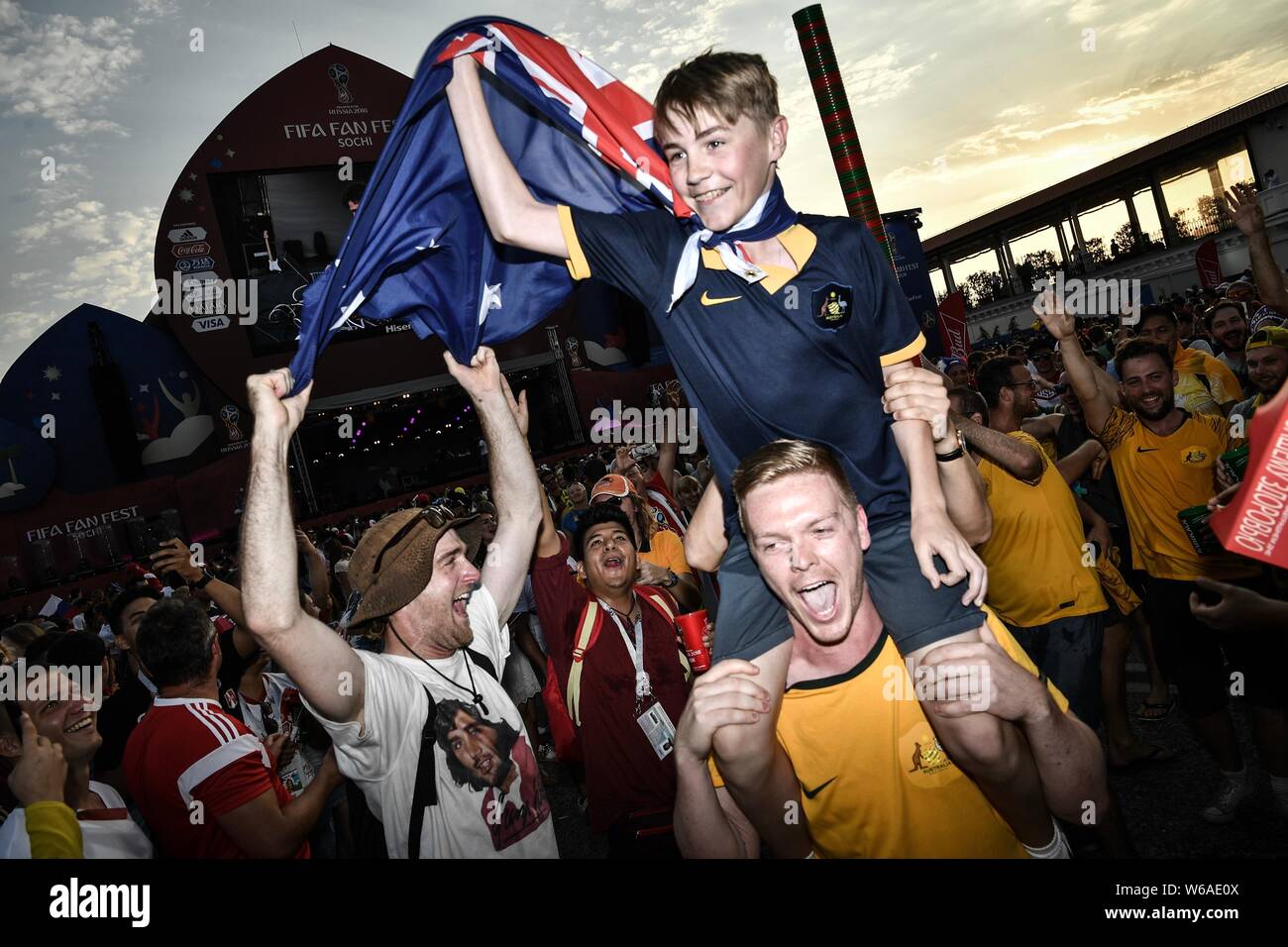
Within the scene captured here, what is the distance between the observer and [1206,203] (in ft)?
95.6

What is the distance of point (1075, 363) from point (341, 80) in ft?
86.3

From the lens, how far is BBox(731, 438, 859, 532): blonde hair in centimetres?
210

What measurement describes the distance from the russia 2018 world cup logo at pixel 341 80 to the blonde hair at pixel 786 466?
27208 millimetres

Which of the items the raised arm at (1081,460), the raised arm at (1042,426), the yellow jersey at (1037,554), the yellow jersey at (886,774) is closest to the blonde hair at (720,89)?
the yellow jersey at (886,774)

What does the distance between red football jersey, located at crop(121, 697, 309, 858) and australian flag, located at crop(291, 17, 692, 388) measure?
59.7 inches

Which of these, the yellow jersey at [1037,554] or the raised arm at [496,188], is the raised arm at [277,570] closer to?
the raised arm at [496,188]

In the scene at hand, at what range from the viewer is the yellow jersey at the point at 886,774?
232 centimetres

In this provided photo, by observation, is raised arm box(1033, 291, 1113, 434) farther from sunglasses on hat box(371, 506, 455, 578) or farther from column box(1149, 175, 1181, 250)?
column box(1149, 175, 1181, 250)

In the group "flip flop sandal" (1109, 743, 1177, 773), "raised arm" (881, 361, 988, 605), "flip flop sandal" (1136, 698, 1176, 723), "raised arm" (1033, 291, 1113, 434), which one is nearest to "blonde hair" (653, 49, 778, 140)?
"raised arm" (881, 361, 988, 605)

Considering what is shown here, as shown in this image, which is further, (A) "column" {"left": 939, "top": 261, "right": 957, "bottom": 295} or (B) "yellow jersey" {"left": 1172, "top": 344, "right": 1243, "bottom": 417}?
(A) "column" {"left": 939, "top": 261, "right": 957, "bottom": 295}

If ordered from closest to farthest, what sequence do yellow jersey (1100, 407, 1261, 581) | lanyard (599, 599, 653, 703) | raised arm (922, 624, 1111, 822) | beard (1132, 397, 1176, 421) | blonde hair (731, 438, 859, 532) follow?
raised arm (922, 624, 1111, 822)
blonde hair (731, 438, 859, 532)
lanyard (599, 599, 653, 703)
yellow jersey (1100, 407, 1261, 581)
beard (1132, 397, 1176, 421)

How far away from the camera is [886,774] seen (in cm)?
233

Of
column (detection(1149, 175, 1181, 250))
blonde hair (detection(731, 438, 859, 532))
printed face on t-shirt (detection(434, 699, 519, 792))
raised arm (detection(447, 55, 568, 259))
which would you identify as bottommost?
printed face on t-shirt (detection(434, 699, 519, 792))
